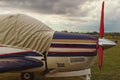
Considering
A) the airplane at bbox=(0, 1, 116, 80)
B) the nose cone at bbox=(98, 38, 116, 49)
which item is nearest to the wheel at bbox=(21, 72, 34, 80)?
the airplane at bbox=(0, 1, 116, 80)

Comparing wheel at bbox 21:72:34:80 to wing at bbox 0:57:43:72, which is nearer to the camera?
wing at bbox 0:57:43:72

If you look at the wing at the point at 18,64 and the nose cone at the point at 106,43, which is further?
the nose cone at the point at 106,43

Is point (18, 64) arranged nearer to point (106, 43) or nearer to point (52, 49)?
point (52, 49)

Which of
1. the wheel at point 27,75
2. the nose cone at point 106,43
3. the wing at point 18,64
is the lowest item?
the wheel at point 27,75

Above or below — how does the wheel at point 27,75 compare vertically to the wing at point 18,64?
below

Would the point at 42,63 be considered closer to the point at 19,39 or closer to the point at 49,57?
the point at 49,57

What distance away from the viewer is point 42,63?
27.2 ft

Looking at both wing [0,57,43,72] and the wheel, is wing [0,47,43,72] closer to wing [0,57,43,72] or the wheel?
wing [0,57,43,72]

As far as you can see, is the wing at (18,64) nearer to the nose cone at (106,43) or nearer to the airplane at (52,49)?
the airplane at (52,49)

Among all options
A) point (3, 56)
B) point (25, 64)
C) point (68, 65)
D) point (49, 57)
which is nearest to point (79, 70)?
point (68, 65)

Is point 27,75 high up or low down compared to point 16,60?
down

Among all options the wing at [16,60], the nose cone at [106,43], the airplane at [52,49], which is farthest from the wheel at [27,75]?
the nose cone at [106,43]

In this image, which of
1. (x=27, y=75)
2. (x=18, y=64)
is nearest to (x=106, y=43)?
(x=18, y=64)

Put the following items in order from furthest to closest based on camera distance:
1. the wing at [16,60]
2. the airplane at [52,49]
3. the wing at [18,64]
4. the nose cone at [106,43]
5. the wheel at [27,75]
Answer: the wheel at [27,75]
the airplane at [52,49]
the nose cone at [106,43]
the wing at [16,60]
the wing at [18,64]
